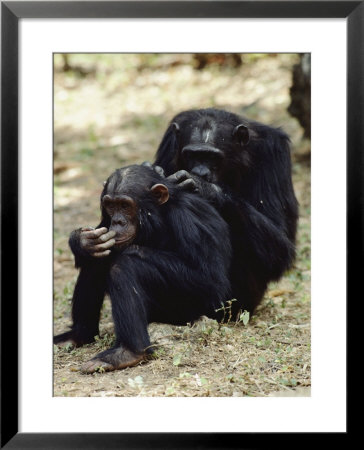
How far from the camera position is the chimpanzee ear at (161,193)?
14.0 feet

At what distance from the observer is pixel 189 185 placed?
4.43 meters

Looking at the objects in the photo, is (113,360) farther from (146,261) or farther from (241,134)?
(241,134)

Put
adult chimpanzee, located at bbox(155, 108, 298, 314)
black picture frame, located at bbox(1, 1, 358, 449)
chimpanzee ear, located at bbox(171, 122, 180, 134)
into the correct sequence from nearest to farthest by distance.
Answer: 1. black picture frame, located at bbox(1, 1, 358, 449)
2. adult chimpanzee, located at bbox(155, 108, 298, 314)
3. chimpanzee ear, located at bbox(171, 122, 180, 134)

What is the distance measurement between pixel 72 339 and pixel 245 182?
166cm

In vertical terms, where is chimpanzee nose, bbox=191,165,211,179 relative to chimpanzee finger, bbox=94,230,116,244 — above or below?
above

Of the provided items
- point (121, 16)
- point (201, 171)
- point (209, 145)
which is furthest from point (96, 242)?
point (121, 16)

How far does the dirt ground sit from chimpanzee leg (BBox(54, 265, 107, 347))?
10cm

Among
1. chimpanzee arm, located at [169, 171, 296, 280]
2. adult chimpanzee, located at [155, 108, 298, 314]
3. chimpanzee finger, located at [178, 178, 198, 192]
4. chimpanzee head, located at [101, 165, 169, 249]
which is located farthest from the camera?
adult chimpanzee, located at [155, 108, 298, 314]

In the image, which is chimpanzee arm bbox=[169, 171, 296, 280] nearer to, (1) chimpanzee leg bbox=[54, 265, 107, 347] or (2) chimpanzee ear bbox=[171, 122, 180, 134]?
(2) chimpanzee ear bbox=[171, 122, 180, 134]

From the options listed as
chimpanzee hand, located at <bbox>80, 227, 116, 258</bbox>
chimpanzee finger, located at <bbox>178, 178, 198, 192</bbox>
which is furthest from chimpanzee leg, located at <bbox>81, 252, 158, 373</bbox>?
chimpanzee finger, located at <bbox>178, 178, 198, 192</bbox>

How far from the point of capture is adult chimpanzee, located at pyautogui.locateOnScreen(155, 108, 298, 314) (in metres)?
4.68

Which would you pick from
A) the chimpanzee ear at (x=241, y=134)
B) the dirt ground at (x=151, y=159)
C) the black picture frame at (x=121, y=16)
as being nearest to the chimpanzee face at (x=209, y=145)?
the chimpanzee ear at (x=241, y=134)

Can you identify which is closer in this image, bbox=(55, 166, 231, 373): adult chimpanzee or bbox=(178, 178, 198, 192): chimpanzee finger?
bbox=(55, 166, 231, 373): adult chimpanzee

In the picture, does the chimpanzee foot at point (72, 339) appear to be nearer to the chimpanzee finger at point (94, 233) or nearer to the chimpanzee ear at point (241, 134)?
the chimpanzee finger at point (94, 233)
